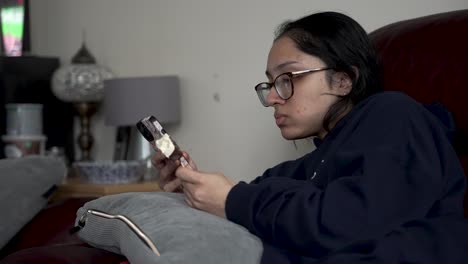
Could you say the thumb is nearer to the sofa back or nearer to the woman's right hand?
the woman's right hand

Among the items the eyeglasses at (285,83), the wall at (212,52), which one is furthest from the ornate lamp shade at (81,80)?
the eyeglasses at (285,83)

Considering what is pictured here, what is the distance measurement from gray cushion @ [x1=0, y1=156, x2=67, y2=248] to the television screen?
5.15 feet


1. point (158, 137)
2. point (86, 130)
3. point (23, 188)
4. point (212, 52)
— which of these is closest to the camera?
point (158, 137)

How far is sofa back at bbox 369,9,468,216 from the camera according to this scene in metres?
1.23

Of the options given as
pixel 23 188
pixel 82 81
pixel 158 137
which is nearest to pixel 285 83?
pixel 158 137

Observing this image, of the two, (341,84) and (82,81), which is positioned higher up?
(341,84)

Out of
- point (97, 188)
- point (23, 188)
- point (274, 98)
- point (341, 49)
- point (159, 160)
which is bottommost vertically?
point (97, 188)

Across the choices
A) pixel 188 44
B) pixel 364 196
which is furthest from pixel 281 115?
pixel 188 44

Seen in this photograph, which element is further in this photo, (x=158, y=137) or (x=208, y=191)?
(x=158, y=137)

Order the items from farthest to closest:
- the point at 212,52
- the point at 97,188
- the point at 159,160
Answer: the point at 212,52 < the point at 97,188 < the point at 159,160

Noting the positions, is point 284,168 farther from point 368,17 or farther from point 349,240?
point 368,17

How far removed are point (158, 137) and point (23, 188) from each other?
446 mm

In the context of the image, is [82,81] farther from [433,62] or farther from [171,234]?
[171,234]

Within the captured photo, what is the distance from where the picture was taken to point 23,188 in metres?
1.44
